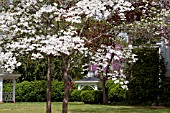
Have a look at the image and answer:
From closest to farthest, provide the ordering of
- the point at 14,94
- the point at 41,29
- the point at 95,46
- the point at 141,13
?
the point at 41,29 → the point at 95,46 → the point at 141,13 → the point at 14,94

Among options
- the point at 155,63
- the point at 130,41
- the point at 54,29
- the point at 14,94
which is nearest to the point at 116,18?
the point at 54,29

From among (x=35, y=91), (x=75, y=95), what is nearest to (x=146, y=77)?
(x=75, y=95)

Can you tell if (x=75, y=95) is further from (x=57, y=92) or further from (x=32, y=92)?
(x=32, y=92)

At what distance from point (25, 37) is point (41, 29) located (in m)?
0.39

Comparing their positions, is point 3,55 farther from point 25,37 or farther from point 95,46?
point 95,46

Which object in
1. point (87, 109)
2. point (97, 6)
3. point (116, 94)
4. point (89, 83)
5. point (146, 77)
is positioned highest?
point (97, 6)

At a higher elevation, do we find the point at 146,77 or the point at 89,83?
the point at 89,83

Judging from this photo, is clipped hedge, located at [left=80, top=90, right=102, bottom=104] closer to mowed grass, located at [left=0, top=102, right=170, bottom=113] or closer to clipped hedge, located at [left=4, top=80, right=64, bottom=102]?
mowed grass, located at [left=0, top=102, right=170, bottom=113]

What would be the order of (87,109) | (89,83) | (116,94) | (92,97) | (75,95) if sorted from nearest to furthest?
(87,109) < (92,97) < (116,94) < (75,95) < (89,83)

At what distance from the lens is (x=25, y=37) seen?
6.62 metres

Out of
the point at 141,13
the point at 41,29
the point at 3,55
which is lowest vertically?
the point at 3,55

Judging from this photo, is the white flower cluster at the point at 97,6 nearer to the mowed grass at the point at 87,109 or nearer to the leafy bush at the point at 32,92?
the mowed grass at the point at 87,109

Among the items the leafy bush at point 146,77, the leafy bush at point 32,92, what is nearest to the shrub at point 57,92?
the leafy bush at point 32,92

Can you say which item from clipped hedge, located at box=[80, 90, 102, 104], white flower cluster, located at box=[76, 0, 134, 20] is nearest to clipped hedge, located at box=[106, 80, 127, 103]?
clipped hedge, located at box=[80, 90, 102, 104]
